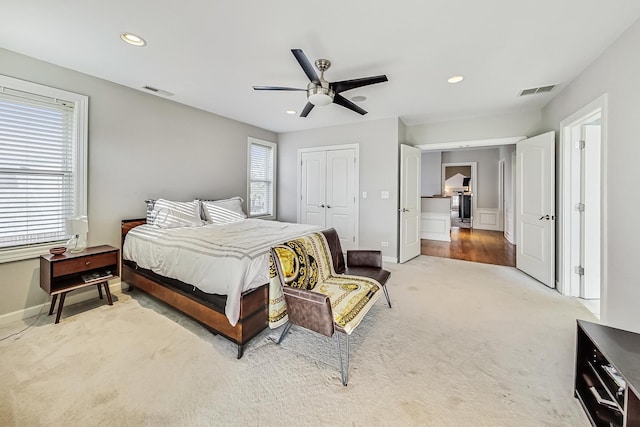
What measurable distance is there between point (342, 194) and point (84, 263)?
3.88 m

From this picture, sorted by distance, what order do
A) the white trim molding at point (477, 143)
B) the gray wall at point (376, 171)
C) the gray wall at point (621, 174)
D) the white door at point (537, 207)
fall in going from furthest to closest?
the gray wall at point (376, 171) → the white trim molding at point (477, 143) → the white door at point (537, 207) → the gray wall at point (621, 174)

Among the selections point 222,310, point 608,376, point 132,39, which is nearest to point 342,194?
point 222,310

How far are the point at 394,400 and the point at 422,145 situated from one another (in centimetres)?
444

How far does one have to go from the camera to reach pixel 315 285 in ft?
7.68

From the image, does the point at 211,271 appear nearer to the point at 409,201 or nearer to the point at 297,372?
the point at 297,372

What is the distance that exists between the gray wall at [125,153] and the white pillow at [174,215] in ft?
1.27

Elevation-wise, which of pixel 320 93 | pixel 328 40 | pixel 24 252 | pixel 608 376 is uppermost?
pixel 328 40

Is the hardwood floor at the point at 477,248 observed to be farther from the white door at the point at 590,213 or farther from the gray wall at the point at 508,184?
the white door at the point at 590,213

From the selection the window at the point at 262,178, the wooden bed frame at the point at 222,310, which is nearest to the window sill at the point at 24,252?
the wooden bed frame at the point at 222,310

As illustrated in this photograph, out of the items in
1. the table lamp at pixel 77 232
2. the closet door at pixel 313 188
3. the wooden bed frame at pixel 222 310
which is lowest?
the wooden bed frame at pixel 222 310

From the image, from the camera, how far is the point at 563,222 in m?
3.22

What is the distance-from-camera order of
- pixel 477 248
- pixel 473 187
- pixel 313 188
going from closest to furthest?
pixel 313 188, pixel 477 248, pixel 473 187

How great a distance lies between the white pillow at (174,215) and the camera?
320cm

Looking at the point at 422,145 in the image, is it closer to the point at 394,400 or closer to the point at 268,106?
the point at 268,106
